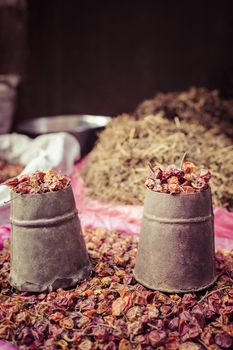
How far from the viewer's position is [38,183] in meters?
2.19

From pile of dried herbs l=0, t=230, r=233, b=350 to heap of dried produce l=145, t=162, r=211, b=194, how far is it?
0.47m

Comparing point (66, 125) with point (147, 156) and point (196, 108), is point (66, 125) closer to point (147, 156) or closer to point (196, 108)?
point (196, 108)

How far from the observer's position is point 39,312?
1.97 meters

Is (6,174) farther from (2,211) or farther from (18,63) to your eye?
(18,63)

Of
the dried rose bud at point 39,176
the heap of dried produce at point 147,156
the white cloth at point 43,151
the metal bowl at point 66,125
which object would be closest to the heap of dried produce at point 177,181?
the dried rose bud at point 39,176

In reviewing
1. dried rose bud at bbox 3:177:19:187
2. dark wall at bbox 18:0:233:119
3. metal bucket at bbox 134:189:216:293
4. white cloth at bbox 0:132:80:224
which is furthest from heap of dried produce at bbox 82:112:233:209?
dark wall at bbox 18:0:233:119

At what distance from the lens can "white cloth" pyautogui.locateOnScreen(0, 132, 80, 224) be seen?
3.41m

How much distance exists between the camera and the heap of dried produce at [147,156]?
3160 mm

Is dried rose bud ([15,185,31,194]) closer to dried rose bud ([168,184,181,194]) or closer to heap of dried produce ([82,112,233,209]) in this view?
dried rose bud ([168,184,181,194])

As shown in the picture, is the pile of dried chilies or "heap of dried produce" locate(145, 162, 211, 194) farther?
the pile of dried chilies

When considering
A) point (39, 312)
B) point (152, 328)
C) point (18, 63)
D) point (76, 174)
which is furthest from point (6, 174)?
point (18, 63)

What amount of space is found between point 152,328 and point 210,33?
4.28 metres

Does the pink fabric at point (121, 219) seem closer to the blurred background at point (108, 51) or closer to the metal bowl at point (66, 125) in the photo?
the metal bowl at point (66, 125)

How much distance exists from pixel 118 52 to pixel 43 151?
2.35m
